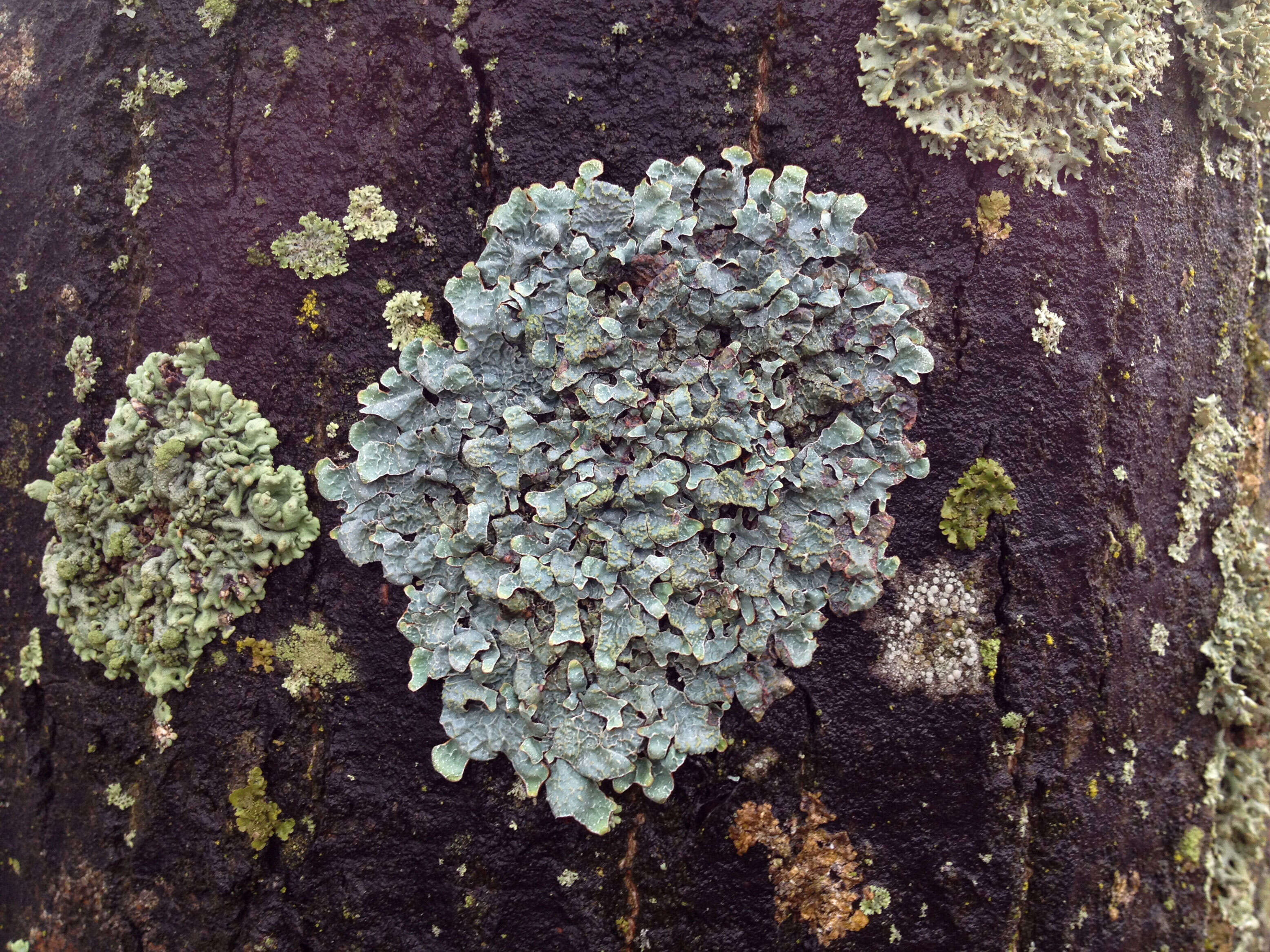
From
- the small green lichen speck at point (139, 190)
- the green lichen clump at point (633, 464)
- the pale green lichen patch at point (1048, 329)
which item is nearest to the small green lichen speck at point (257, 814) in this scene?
the green lichen clump at point (633, 464)

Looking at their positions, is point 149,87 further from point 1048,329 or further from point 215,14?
point 1048,329

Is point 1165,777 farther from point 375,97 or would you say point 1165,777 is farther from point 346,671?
point 375,97

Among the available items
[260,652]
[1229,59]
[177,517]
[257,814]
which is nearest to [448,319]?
[177,517]

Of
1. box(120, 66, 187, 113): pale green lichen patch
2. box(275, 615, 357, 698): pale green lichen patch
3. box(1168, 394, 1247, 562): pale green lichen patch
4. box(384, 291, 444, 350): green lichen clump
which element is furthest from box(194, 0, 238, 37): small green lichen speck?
box(1168, 394, 1247, 562): pale green lichen patch

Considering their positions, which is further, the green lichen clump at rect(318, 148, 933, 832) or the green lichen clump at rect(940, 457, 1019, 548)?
the green lichen clump at rect(940, 457, 1019, 548)

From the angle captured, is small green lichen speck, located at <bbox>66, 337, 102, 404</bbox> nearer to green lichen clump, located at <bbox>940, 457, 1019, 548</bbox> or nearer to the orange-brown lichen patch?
the orange-brown lichen patch

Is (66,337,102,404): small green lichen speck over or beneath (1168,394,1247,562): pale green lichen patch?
over

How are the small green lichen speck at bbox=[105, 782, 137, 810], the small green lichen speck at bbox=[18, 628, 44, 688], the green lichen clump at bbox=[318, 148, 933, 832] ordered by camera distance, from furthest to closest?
the small green lichen speck at bbox=[18, 628, 44, 688]
the small green lichen speck at bbox=[105, 782, 137, 810]
the green lichen clump at bbox=[318, 148, 933, 832]

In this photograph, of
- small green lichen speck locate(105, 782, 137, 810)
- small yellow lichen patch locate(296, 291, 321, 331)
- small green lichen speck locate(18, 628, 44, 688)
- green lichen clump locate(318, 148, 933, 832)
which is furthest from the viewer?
small green lichen speck locate(18, 628, 44, 688)
